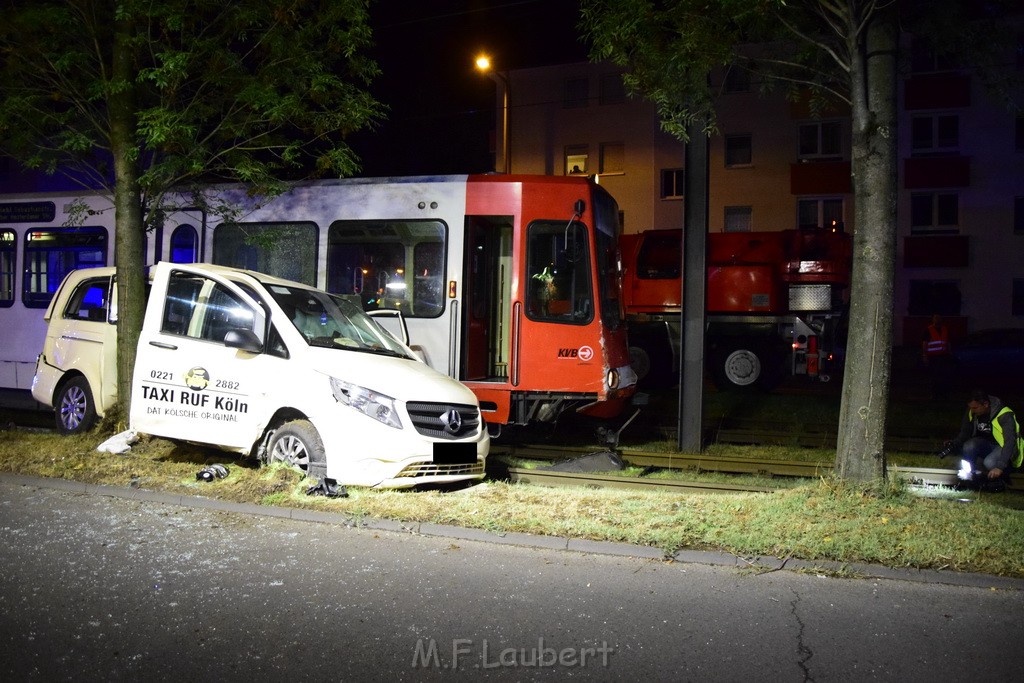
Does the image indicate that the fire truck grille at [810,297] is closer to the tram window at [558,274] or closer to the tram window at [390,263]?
the tram window at [558,274]

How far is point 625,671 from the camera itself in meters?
3.93

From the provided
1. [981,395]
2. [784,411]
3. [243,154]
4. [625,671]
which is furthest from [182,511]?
[784,411]

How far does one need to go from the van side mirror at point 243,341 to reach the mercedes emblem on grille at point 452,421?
1713 mm

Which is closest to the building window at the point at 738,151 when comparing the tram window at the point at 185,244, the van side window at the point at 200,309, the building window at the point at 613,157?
the building window at the point at 613,157

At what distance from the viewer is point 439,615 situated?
460cm

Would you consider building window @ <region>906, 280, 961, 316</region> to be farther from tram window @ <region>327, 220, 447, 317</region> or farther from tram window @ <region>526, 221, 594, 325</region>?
tram window @ <region>327, 220, 447, 317</region>

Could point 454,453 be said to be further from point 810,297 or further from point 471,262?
point 810,297

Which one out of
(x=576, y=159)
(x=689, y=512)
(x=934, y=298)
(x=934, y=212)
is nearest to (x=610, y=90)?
(x=576, y=159)

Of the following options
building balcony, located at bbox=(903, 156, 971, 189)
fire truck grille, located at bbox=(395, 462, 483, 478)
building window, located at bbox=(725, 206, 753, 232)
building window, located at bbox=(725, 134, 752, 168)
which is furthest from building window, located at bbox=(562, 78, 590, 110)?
fire truck grille, located at bbox=(395, 462, 483, 478)

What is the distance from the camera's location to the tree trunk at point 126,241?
9531mm

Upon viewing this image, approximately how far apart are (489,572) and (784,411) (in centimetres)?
1012

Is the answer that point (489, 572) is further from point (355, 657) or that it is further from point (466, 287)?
point (466, 287)

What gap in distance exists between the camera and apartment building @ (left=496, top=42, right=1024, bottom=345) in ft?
95.3

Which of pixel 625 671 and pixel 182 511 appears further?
pixel 182 511
